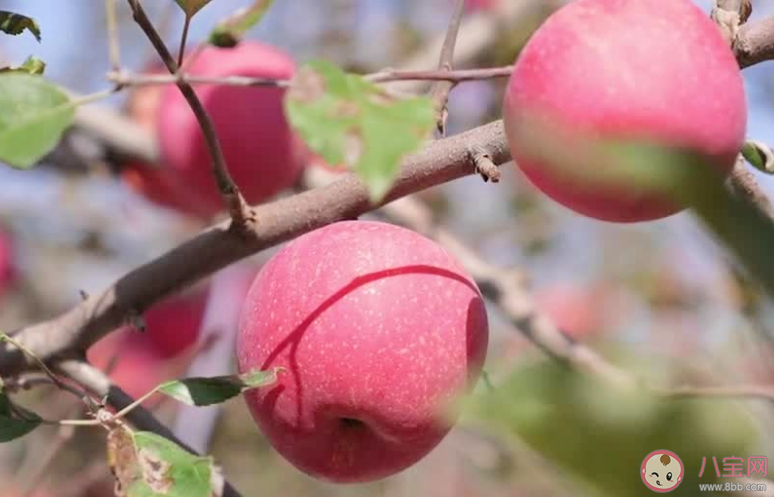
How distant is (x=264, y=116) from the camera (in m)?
1.52

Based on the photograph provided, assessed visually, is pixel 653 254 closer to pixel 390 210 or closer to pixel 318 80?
pixel 390 210

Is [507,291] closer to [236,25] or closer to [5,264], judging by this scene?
[236,25]

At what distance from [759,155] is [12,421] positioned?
647mm

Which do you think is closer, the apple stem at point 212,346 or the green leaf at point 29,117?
the green leaf at point 29,117

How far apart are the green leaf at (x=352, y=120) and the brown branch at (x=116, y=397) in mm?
366

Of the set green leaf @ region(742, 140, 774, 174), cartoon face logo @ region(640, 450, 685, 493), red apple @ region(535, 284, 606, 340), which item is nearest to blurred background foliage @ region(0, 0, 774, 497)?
red apple @ region(535, 284, 606, 340)

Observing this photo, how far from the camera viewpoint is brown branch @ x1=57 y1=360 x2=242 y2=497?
85 centimetres

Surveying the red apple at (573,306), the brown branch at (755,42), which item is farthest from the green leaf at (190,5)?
the red apple at (573,306)

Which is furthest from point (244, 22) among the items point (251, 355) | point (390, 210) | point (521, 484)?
point (521, 484)

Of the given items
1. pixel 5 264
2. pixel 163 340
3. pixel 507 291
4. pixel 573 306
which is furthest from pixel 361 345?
pixel 573 306

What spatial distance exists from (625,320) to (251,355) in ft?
5.93

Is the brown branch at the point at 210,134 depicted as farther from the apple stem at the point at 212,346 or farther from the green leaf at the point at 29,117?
the apple stem at the point at 212,346

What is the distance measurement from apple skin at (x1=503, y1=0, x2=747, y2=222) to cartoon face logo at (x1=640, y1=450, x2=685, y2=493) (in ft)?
0.62

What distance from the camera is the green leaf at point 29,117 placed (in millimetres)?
605
